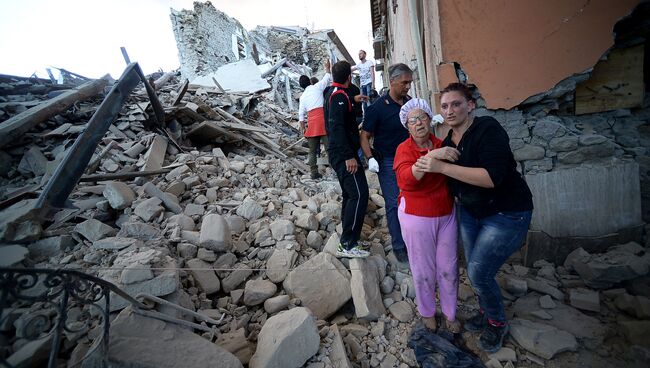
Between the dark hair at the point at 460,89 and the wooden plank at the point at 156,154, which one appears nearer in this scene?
the dark hair at the point at 460,89

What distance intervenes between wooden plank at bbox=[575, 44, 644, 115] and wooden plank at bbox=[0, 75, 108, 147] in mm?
7127

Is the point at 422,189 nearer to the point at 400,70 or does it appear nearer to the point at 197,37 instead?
the point at 400,70

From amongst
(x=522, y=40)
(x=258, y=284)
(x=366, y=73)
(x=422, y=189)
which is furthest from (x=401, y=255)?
(x=366, y=73)

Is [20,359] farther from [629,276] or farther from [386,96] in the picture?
[629,276]

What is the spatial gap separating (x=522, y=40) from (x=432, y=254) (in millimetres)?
2143

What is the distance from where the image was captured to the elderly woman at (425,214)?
6.32 feet

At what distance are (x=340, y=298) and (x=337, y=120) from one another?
5.62 feet

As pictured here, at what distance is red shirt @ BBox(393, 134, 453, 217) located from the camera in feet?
6.32

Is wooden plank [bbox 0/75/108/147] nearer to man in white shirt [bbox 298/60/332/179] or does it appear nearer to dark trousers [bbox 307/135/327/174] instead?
man in white shirt [bbox 298/60/332/179]

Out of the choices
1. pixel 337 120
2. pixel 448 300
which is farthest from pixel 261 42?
pixel 448 300

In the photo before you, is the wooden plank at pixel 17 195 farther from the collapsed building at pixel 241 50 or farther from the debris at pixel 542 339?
the collapsed building at pixel 241 50

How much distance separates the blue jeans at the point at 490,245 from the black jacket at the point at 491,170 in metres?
0.07

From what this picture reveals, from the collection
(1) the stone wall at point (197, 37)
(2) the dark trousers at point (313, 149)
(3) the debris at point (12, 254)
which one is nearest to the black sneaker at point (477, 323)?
(2) the dark trousers at point (313, 149)

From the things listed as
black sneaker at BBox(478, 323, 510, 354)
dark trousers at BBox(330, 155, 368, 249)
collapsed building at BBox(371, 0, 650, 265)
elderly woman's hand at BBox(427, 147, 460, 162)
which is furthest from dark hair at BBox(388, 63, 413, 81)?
black sneaker at BBox(478, 323, 510, 354)
